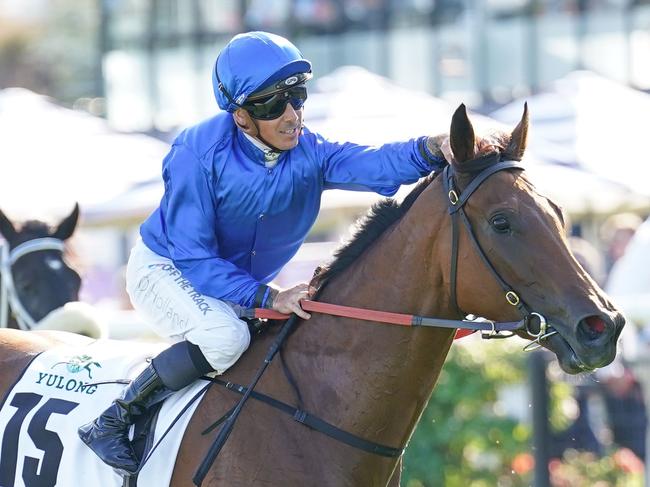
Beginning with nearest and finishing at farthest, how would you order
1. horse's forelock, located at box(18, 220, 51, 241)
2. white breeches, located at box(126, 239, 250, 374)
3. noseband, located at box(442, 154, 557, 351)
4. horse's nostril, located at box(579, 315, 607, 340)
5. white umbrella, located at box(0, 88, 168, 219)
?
horse's nostril, located at box(579, 315, 607, 340), noseband, located at box(442, 154, 557, 351), white breeches, located at box(126, 239, 250, 374), horse's forelock, located at box(18, 220, 51, 241), white umbrella, located at box(0, 88, 168, 219)

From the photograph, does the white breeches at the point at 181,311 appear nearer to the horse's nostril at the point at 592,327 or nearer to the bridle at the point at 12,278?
the horse's nostril at the point at 592,327

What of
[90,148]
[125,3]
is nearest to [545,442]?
[90,148]

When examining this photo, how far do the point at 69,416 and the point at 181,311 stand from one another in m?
0.63

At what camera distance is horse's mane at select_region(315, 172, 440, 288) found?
170 inches

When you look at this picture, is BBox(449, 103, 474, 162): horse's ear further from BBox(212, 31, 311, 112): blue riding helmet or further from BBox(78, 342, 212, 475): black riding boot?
BBox(78, 342, 212, 475): black riding boot

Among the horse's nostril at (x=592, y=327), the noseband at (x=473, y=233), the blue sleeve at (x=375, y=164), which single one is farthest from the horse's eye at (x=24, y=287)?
the horse's nostril at (x=592, y=327)

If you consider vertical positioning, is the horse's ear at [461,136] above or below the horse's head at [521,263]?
above

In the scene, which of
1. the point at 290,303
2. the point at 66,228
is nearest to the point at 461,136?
the point at 290,303

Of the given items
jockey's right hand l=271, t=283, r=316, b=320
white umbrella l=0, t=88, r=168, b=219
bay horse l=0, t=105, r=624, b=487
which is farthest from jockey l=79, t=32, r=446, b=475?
white umbrella l=0, t=88, r=168, b=219

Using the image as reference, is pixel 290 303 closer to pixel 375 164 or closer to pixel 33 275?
pixel 375 164

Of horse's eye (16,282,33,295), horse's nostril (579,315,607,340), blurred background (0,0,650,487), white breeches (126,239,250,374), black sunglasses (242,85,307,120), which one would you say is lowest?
blurred background (0,0,650,487)

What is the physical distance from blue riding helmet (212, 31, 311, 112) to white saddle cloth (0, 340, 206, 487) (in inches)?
40.6

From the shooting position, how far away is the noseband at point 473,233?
394 cm

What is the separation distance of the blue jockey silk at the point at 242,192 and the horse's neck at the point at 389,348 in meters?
0.31
